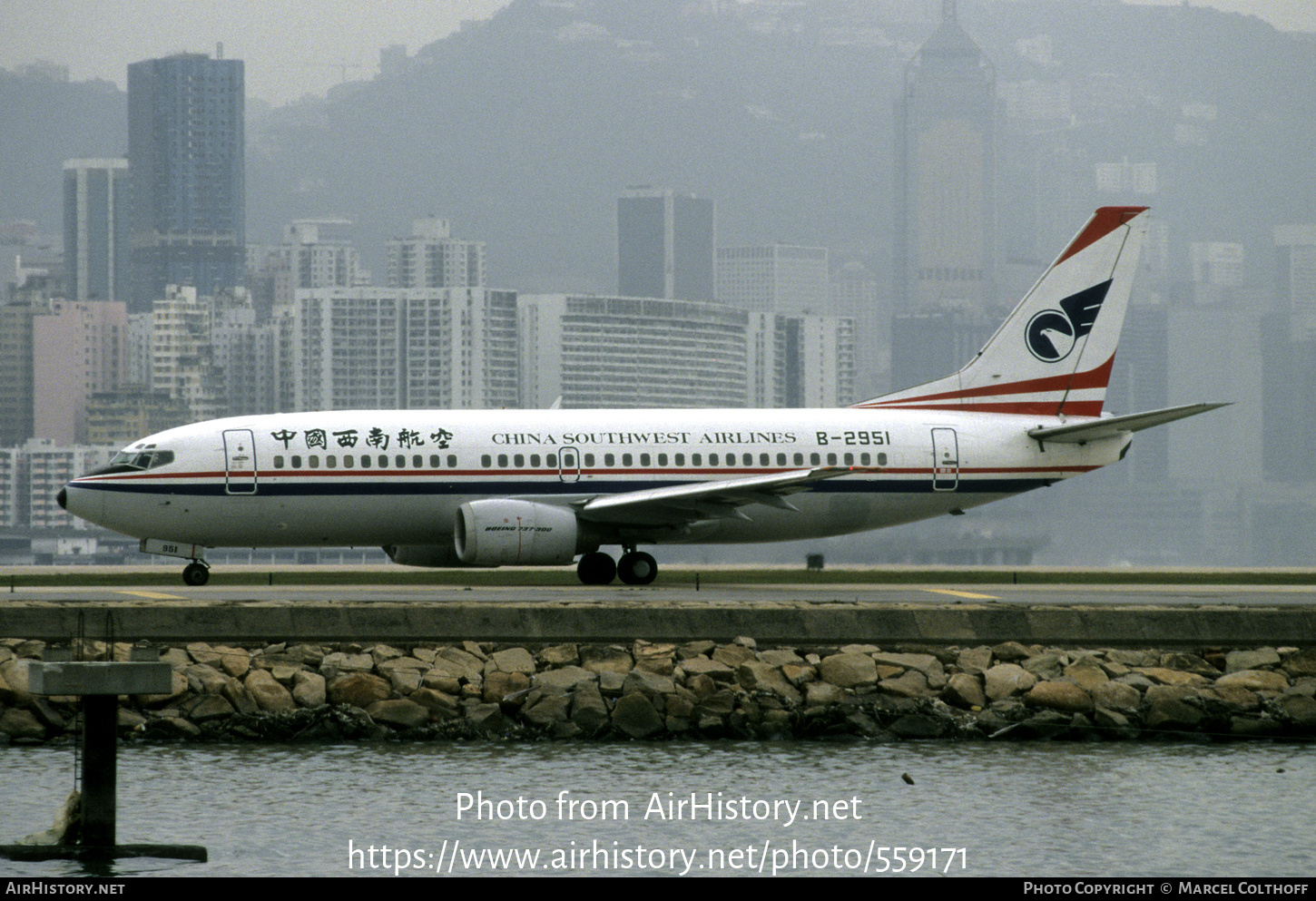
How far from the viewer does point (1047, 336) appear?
140 ft

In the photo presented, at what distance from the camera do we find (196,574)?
36.3 meters

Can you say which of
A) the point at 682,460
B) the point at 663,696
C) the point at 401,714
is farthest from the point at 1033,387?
the point at 401,714

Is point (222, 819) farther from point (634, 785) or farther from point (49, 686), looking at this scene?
point (634, 785)

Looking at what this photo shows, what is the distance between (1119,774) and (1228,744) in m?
3.22

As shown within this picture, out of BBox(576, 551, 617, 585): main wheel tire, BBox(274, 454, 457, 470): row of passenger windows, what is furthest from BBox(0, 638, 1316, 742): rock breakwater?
BBox(576, 551, 617, 585): main wheel tire

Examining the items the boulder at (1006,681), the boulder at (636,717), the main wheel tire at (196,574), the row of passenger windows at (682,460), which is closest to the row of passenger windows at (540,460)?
the row of passenger windows at (682,460)

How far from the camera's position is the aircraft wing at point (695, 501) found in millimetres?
36781

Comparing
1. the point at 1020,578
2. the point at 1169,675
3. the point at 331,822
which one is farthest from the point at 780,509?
the point at 331,822

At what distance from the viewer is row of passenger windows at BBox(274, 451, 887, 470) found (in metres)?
37.3

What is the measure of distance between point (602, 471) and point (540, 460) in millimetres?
1393

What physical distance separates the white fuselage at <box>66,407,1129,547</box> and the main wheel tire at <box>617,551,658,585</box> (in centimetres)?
53

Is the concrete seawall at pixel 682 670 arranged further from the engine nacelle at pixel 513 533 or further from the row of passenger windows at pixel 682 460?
the row of passenger windows at pixel 682 460

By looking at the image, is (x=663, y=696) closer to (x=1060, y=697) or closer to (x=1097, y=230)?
(x=1060, y=697)
